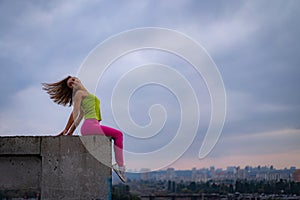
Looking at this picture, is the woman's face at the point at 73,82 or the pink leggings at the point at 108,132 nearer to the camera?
the pink leggings at the point at 108,132

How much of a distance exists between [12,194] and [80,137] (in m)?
1.10

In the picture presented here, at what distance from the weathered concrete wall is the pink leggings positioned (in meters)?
0.18

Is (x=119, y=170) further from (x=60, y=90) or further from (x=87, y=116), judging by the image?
(x=60, y=90)

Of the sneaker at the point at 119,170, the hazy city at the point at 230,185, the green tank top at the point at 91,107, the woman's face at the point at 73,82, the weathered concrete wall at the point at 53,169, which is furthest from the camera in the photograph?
the hazy city at the point at 230,185

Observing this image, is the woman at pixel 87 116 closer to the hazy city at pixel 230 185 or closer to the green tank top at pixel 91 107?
the green tank top at pixel 91 107

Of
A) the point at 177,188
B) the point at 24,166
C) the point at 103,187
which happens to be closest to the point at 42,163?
the point at 24,166

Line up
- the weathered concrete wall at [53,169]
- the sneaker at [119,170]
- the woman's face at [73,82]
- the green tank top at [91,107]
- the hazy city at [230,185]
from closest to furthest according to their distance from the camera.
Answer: the weathered concrete wall at [53,169] → the sneaker at [119,170] → the green tank top at [91,107] → the woman's face at [73,82] → the hazy city at [230,185]

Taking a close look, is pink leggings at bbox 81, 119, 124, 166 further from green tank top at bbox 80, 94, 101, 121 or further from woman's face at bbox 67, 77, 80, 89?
woman's face at bbox 67, 77, 80, 89

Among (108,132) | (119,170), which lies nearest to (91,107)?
(108,132)

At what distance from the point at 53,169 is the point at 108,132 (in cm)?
86

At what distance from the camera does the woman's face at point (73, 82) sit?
5.68 metres

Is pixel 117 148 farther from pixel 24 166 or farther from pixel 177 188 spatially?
pixel 177 188

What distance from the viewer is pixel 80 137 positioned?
510 cm

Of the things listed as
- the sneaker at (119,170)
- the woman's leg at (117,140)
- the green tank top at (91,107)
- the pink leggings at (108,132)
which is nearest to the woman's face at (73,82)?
the green tank top at (91,107)
